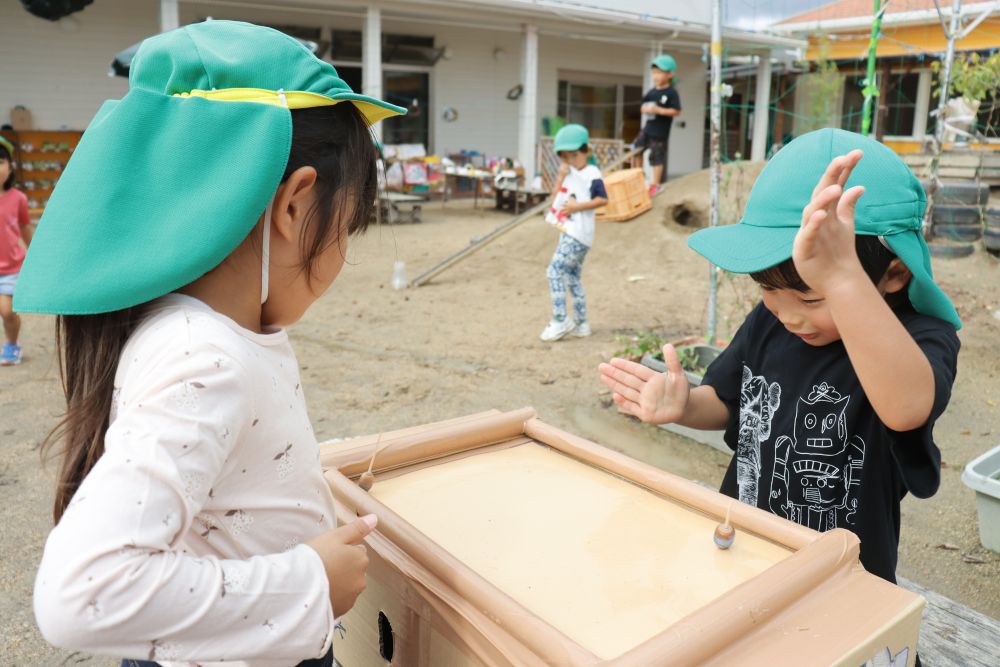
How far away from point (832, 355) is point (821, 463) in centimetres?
19

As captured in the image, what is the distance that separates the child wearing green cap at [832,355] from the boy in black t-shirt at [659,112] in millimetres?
8118

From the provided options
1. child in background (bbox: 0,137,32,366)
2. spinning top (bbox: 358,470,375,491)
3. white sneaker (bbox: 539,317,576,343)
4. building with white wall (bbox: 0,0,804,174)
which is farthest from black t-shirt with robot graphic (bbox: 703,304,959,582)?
building with white wall (bbox: 0,0,804,174)

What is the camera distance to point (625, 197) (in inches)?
334

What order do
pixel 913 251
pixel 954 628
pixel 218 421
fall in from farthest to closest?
pixel 954 628
pixel 913 251
pixel 218 421

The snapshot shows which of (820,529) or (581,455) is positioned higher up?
(581,455)

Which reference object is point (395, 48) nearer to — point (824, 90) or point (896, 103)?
point (824, 90)

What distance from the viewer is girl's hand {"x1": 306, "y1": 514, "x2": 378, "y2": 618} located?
2.80 feet

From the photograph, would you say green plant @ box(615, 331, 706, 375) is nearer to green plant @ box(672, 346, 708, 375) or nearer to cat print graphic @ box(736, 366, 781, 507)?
green plant @ box(672, 346, 708, 375)

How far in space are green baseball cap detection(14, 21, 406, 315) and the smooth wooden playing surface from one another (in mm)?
557

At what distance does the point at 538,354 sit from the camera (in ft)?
16.9

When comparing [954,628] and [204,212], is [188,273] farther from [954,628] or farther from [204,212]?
[954,628]

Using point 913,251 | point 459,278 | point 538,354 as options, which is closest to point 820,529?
point 913,251

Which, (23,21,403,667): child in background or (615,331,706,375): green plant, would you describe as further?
(615,331,706,375): green plant

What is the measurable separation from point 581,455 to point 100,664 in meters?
1.52
